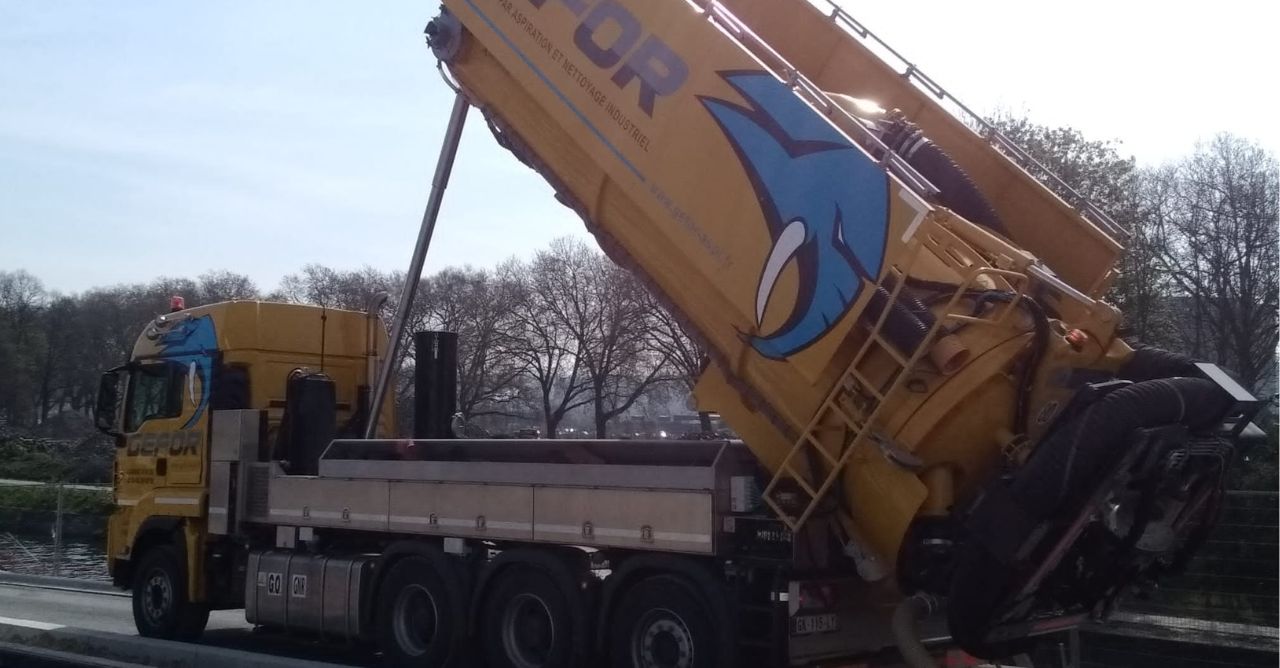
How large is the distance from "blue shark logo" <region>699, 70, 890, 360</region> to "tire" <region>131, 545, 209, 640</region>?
268 inches

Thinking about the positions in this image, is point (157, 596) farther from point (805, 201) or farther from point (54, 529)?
point (54, 529)

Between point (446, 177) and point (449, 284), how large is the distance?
36.2m

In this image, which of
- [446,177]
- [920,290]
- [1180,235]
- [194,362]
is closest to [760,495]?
[920,290]

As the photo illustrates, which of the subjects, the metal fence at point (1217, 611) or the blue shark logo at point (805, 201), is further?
the metal fence at point (1217, 611)

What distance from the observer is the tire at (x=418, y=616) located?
29.8 feet

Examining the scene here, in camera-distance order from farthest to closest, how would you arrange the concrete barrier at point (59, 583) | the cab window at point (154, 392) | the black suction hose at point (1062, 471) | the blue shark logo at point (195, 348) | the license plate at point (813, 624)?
the concrete barrier at point (59, 583) < the cab window at point (154, 392) < the blue shark logo at point (195, 348) < the license plate at point (813, 624) < the black suction hose at point (1062, 471)

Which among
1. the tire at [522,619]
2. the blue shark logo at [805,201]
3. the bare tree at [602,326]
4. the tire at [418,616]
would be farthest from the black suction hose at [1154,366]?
the bare tree at [602,326]

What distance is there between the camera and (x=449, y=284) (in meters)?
46.9

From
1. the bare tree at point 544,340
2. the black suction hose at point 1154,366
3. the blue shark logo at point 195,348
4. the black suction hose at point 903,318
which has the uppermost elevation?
the bare tree at point 544,340

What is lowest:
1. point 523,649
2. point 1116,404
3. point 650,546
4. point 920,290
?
point 523,649

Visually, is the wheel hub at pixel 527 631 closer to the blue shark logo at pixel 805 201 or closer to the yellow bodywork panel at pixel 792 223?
the yellow bodywork panel at pixel 792 223

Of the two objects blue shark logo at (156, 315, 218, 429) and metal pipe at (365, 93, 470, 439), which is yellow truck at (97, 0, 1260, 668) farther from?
blue shark logo at (156, 315, 218, 429)

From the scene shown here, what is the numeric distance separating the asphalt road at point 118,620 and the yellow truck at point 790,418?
61 centimetres

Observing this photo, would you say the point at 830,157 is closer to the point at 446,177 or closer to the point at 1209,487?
the point at 1209,487
